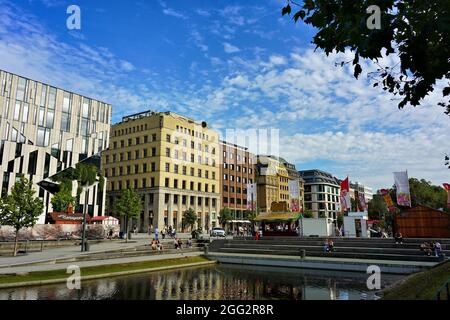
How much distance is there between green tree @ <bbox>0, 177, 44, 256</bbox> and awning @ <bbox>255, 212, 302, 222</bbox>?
26.0 meters

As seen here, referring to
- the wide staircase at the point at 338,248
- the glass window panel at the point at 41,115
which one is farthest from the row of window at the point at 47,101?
the wide staircase at the point at 338,248

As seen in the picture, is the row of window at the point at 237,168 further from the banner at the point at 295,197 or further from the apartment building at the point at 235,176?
the banner at the point at 295,197

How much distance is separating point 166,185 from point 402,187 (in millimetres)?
50751

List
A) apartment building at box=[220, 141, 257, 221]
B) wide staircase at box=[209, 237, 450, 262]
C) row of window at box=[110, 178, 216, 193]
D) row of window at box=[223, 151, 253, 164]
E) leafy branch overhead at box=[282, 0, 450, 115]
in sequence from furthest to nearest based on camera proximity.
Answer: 1. row of window at box=[223, 151, 253, 164]
2. apartment building at box=[220, 141, 257, 221]
3. row of window at box=[110, 178, 216, 193]
4. wide staircase at box=[209, 237, 450, 262]
5. leafy branch overhead at box=[282, 0, 450, 115]

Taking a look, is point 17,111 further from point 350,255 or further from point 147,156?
point 350,255

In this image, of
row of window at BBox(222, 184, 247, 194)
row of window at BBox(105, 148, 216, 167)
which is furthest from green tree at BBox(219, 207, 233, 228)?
row of window at BBox(105, 148, 216, 167)

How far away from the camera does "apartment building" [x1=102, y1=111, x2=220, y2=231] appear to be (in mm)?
76062

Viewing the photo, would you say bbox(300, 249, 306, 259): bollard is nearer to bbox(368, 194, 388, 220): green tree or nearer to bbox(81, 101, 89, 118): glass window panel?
bbox(81, 101, 89, 118): glass window panel

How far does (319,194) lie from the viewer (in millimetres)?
138875

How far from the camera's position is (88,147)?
6806cm

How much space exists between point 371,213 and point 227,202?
179 ft

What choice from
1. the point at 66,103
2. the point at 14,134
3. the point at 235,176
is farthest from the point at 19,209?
the point at 235,176

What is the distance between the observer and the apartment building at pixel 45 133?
57719 millimetres

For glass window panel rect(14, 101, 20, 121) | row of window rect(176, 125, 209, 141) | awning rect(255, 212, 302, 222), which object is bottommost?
awning rect(255, 212, 302, 222)
